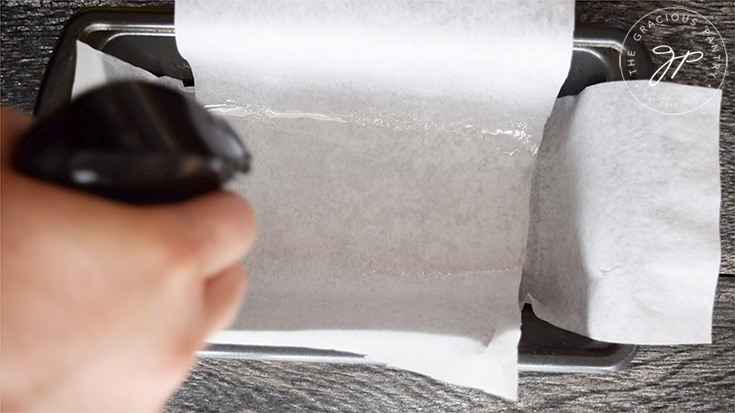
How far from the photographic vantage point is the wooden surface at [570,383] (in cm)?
47

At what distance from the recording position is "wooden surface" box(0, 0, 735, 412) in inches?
18.4

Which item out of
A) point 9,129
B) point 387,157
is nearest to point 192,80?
point 387,157

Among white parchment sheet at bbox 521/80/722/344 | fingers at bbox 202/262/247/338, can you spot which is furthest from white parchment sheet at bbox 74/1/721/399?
fingers at bbox 202/262/247/338

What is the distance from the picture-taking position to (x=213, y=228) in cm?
22

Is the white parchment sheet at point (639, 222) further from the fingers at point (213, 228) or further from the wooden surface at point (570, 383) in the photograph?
the fingers at point (213, 228)

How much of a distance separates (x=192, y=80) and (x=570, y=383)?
0.38 metres

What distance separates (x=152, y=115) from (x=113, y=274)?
2.3 inches

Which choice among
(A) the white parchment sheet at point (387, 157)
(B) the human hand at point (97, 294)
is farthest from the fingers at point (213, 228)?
(A) the white parchment sheet at point (387, 157)

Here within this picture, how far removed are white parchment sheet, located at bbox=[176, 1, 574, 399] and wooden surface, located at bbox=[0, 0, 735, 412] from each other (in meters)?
0.06

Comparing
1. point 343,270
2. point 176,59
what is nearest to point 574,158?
point 343,270

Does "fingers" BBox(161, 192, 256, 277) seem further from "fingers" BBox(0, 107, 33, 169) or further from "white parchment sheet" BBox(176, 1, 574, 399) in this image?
"white parchment sheet" BBox(176, 1, 574, 399)

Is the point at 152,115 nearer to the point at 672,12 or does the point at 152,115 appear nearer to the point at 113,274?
the point at 113,274

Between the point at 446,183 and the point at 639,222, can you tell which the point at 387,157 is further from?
the point at 639,222

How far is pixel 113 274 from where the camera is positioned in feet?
0.63
